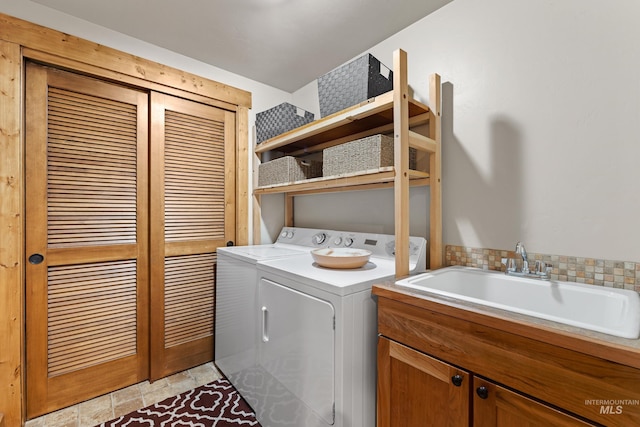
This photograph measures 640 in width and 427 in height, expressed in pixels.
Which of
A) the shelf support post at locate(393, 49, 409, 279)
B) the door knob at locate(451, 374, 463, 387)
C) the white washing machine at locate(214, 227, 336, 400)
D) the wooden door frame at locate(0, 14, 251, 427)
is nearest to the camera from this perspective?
the door knob at locate(451, 374, 463, 387)

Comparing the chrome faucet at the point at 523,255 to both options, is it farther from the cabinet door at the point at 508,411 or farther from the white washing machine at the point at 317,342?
the cabinet door at the point at 508,411

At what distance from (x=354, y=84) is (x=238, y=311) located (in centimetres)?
163

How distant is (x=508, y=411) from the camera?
0.84 metres

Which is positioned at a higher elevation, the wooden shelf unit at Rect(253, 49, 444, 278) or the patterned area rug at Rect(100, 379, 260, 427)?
the wooden shelf unit at Rect(253, 49, 444, 278)

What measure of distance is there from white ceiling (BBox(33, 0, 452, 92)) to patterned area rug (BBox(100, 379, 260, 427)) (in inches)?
97.1

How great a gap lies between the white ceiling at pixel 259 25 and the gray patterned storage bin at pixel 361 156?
33.1 inches

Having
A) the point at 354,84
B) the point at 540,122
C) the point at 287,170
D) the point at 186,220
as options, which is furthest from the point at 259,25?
the point at 540,122

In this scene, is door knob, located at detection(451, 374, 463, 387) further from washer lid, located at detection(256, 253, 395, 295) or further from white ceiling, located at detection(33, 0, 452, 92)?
white ceiling, located at detection(33, 0, 452, 92)

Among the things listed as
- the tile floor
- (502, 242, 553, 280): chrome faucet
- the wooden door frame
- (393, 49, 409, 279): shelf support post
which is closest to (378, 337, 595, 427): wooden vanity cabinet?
(393, 49, 409, 279): shelf support post

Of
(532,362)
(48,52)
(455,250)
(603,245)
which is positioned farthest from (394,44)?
(48,52)

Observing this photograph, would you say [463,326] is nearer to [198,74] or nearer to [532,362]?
[532,362]

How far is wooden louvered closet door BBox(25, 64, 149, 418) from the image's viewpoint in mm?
1689

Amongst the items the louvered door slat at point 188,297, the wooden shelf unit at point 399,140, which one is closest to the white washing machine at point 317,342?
the wooden shelf unit at point 399,140

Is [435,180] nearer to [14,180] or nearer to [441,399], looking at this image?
[441,399]
